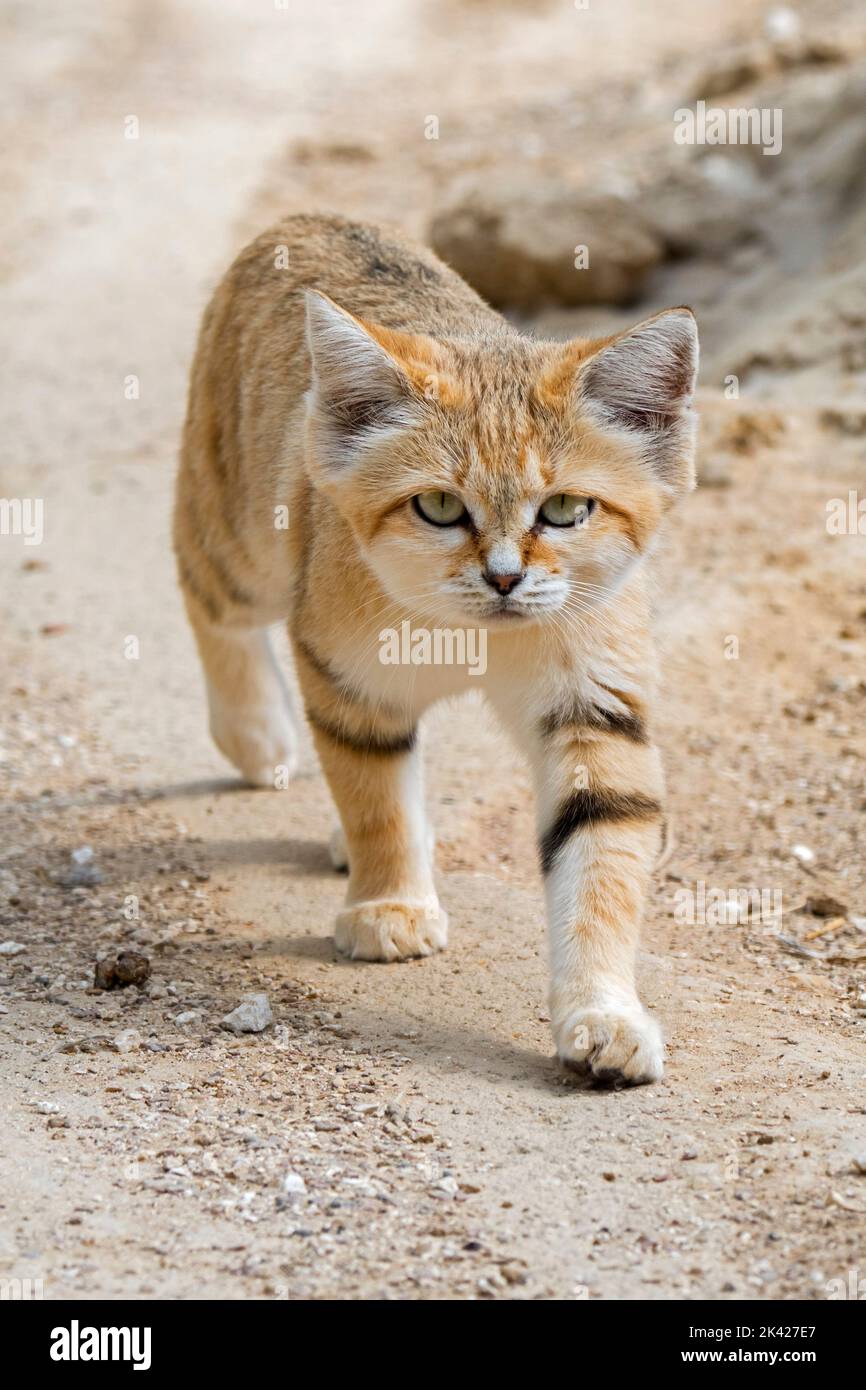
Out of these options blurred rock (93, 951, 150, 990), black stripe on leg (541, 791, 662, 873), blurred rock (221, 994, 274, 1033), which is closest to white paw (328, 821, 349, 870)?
blurred rock (93, 951, 150, 990)

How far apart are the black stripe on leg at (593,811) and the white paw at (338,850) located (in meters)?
1.24

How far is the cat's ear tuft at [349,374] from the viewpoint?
388cm

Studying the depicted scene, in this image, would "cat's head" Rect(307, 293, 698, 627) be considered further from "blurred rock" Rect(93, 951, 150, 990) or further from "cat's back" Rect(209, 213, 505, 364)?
"blurred rock" Rect(93, 951, 150, 990)

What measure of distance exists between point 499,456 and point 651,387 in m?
0.46

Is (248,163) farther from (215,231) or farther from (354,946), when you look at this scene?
(354,946)

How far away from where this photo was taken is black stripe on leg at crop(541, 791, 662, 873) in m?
4.09

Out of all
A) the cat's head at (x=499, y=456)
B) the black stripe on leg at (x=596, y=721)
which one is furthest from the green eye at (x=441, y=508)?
the black stripe on leg at (x=596, y=721)

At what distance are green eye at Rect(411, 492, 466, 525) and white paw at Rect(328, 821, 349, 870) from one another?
1674 millimetres

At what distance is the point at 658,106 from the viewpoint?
15.3 metres

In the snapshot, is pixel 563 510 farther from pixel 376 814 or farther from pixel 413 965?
pixel 413 965

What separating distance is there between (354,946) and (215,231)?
10.7 metres

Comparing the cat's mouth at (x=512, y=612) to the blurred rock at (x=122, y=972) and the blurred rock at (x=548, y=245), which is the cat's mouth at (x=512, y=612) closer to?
the blurred rock at (x=122, y=972)

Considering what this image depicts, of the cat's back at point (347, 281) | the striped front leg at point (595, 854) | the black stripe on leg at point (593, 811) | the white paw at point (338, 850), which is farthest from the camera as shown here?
the white paw at point (338, 850)

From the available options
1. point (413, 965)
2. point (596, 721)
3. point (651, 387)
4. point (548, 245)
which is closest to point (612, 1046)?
point (596, 721)
